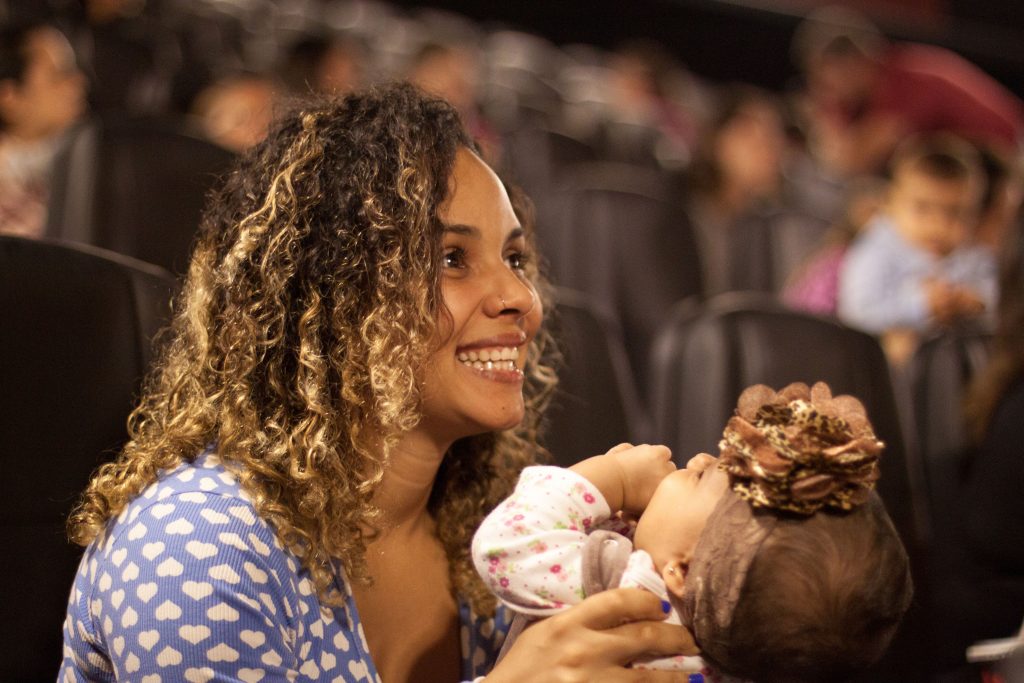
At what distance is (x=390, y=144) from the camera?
32.5 inches

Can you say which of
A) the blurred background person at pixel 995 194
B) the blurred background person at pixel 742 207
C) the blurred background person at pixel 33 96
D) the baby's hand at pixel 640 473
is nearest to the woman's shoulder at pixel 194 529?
the baby's hand at pixel 640 473

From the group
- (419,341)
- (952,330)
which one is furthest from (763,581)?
(952,330)

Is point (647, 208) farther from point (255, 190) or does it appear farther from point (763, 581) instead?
point (763, 581)

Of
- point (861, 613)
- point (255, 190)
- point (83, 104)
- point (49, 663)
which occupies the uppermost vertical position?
point (83, 104)

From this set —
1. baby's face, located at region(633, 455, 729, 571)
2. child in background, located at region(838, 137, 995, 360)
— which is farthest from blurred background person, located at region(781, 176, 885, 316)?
baby's face, located at region(633, 455, 729, 571)

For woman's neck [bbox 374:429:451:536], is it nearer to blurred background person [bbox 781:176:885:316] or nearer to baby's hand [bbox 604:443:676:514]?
baby's hand [bbox 604:443:676:514]

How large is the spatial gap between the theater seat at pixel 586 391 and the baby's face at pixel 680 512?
0.19 meters

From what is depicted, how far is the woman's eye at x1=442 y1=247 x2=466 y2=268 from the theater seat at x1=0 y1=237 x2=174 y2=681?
0.89ft

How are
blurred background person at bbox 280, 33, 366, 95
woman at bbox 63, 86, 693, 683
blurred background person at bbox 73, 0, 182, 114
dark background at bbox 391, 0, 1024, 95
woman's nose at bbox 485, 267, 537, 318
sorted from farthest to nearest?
1. dark background at bbox 391, 0, 1024, 95
2. blurred background person at bbox 73, 0, 182, 114
3. blurred background person at bbox 280, 33, 366, 95
4. woman's nose at bbox 485, 267, 537, 318
5. woman at bbox 63, 86, 693, 683

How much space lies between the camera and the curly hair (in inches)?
30.2

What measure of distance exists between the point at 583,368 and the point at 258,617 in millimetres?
479

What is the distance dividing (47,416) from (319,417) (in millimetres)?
214

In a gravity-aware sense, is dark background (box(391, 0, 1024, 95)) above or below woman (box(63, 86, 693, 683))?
above

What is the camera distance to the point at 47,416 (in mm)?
830
